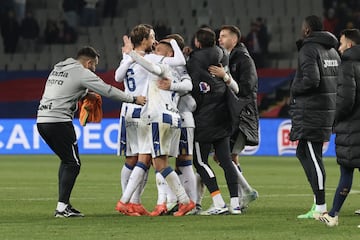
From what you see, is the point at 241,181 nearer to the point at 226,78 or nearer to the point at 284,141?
the point at 226,78

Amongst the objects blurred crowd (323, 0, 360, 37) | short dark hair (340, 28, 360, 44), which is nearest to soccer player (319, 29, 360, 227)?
short dark hair (340, 28, 360, 44)

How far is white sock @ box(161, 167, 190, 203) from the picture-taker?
14.2 m

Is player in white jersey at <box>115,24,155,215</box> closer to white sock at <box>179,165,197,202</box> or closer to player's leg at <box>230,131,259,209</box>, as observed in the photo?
white sock at <box>179,165,197,202</box>

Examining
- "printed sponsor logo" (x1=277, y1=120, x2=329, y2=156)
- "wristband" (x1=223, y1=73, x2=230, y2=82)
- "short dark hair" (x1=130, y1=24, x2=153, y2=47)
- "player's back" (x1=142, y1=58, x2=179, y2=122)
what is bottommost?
"printed sponsor logo" (x1=277, y1=120, x2=329, y2=156)

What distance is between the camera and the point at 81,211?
1520cm

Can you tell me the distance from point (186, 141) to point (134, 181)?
83 cm

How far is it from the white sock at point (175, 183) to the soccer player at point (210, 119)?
463 millimetres

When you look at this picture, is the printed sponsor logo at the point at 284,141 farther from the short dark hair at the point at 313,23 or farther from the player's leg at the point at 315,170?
the short dark hair at the point at 313,23

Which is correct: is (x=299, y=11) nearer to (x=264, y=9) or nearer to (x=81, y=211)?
(x=264, y=9)

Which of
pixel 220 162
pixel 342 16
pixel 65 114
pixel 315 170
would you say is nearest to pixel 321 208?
pixel 315 170

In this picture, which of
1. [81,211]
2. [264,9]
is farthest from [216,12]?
[81,211]

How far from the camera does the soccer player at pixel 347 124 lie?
1266 cm

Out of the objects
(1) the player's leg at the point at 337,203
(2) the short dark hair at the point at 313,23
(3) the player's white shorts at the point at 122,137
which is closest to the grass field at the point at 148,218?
(1) the player's leg at the point at 337,203

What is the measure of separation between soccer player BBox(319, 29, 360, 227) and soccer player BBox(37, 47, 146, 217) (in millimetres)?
3035
